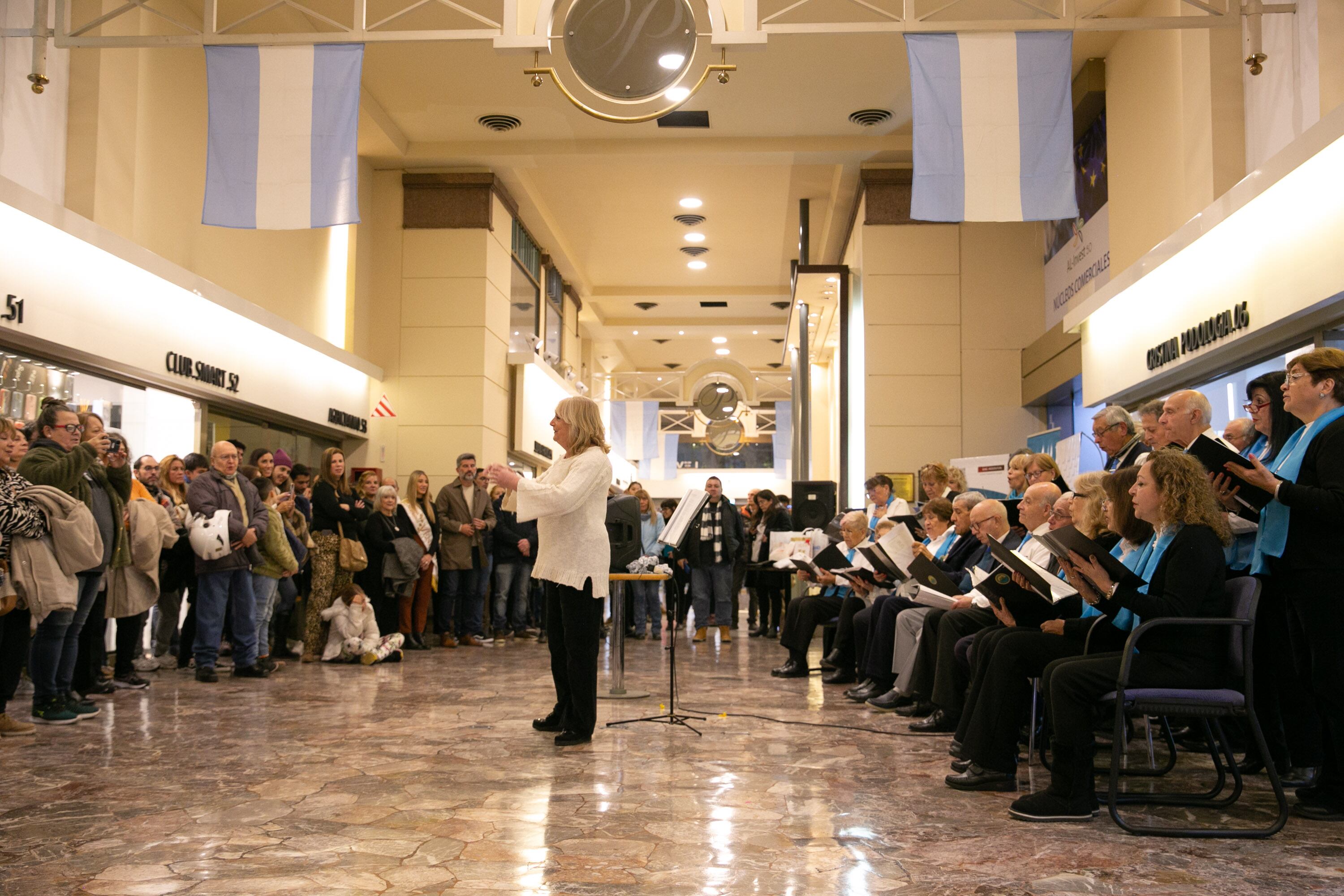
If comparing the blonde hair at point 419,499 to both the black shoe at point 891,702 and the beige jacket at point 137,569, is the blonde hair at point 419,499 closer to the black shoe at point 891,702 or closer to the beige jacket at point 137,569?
the beige jacket at point 137,569

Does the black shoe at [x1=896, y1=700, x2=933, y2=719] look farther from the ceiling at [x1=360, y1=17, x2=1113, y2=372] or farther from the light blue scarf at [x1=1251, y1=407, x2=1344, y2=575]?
the ceiling at [x1=360, y1=17, x2=1113, y2=372]

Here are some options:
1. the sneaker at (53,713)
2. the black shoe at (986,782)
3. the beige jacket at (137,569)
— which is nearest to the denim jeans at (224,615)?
the beige jacket at (137,569)

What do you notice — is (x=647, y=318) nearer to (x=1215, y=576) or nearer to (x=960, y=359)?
(x=960, y=359)

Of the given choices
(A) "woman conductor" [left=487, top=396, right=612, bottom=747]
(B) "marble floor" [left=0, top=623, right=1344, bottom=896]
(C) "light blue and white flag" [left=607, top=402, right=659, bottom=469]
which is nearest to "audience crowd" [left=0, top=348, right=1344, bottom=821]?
(B) "marble floor" [left=0, top=623, right=1344, bottom=896]

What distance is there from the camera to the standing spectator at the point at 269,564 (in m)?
7.00

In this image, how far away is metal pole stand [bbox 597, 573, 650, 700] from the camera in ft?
20.1

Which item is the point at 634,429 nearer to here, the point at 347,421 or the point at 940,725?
the point at 347,421

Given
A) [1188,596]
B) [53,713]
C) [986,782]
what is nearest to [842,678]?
[986,782]

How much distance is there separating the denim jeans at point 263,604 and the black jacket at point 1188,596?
5489 millimetres

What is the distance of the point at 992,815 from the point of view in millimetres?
3346

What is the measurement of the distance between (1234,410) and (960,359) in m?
4.64

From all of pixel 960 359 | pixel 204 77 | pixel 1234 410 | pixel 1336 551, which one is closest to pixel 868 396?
pixel 960 359

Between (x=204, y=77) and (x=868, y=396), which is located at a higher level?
(x=204, y=77)

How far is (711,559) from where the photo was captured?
1040 cm
